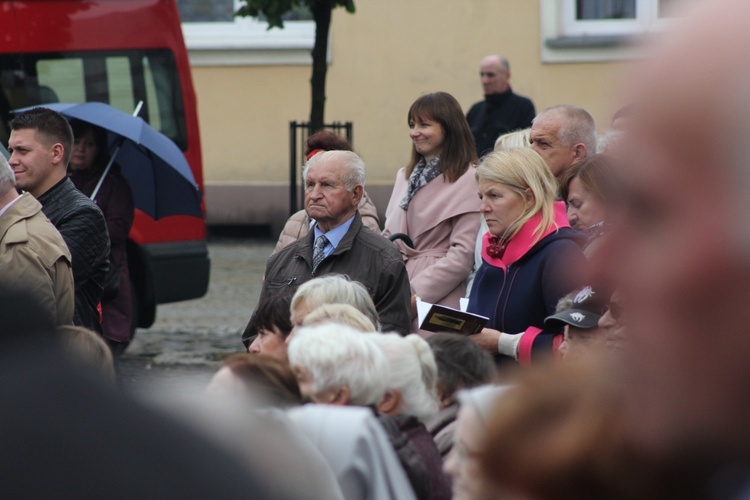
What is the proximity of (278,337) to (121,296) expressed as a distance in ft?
9.74

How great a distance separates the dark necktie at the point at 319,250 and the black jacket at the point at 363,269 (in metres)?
0.02

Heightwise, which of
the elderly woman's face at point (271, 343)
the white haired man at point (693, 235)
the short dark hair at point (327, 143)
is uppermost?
the white haired man at point (693, 235)

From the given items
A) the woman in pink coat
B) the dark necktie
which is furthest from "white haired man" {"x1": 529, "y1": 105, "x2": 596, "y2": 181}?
the dark necktie

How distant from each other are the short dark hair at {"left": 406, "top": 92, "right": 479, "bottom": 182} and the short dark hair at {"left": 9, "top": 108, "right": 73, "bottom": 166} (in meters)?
1.69

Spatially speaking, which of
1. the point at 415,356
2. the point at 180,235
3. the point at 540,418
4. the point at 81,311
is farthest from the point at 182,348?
the point at 540,418

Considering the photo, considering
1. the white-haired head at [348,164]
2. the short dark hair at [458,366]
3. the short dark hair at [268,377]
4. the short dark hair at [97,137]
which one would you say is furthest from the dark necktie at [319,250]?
the short dark hair at [97,137]

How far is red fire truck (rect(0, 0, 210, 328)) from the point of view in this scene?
858 cm

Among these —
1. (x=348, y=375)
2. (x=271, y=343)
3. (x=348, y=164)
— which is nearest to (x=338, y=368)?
(x=348, y=375)

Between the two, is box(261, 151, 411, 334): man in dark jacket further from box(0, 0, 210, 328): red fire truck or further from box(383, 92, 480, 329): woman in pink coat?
box(0, 0, 210, 328): red fire truck

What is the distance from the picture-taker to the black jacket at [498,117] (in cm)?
945

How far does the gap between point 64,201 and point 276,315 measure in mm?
1761

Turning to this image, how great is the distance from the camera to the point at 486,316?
455 cm

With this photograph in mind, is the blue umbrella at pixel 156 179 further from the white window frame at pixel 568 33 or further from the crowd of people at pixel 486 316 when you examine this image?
the white window frame at pixel 568 33

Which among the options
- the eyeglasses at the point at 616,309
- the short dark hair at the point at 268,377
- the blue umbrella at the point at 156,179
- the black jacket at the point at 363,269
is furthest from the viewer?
the blue umbrella at the point at 156,179
